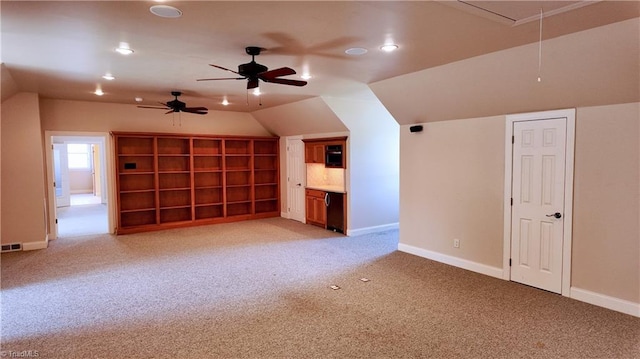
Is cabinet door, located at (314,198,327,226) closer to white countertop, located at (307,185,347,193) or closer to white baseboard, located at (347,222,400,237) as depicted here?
white countertop, located at (307,185,347,193)

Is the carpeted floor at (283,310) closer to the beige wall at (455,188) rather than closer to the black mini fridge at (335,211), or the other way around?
the beige wall at (455,188)

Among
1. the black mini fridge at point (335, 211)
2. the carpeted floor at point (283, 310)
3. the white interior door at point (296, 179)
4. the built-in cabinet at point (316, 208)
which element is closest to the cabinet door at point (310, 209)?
the built-in cabinet at point (316, 208)

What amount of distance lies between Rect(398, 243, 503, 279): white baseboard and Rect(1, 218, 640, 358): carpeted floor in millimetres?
186

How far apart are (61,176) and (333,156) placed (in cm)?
961

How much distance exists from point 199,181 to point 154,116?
1739 millimetres

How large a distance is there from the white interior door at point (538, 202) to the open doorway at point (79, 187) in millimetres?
7533

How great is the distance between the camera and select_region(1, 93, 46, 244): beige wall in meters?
5.93

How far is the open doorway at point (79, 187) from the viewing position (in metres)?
7.71

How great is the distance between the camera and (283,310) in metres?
3.74

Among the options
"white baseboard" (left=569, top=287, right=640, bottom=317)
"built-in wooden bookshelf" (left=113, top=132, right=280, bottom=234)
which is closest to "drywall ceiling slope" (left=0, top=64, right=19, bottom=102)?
"built-in wooden bookshelf" (left=113, top=132, right=280, bottom=234)

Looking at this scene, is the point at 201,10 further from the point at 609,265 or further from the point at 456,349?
the point at 609,265

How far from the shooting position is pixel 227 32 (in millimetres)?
3184

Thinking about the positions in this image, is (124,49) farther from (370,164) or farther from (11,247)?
(370,164)

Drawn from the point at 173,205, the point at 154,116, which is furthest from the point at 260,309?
the point at 154,116
